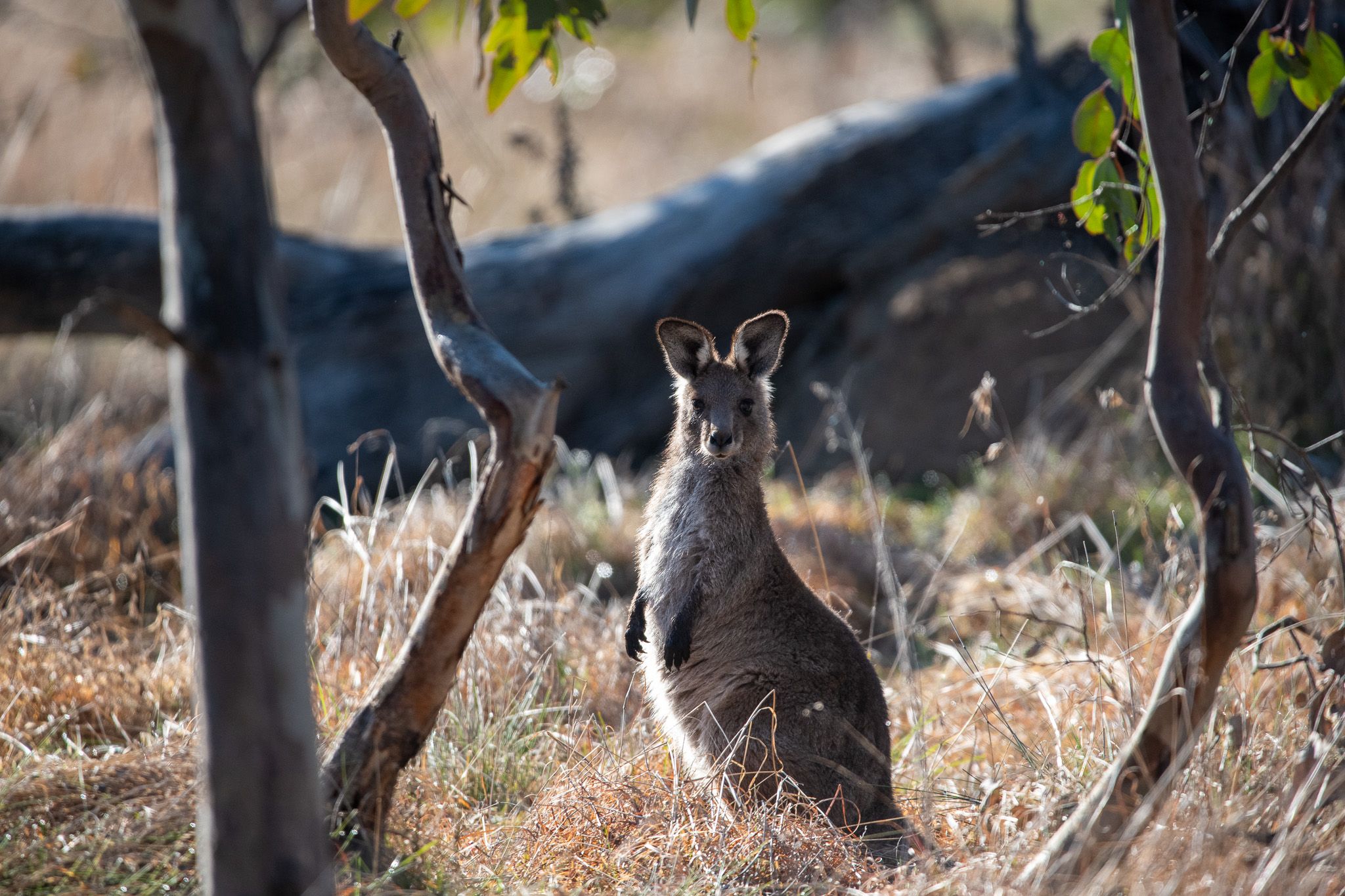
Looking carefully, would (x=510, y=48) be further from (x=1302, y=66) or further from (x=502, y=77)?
(x=1302, y=66)

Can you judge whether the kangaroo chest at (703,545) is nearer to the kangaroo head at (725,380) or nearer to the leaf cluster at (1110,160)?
the kangaroo head at (725,380)

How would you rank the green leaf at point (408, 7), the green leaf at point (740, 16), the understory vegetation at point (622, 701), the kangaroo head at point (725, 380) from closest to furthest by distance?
the green leaf at point (408, 7) → the understory vegetation at point (622, 701) → the green leaf at point (740, 16) → the kangaroo head at point (725, 380)

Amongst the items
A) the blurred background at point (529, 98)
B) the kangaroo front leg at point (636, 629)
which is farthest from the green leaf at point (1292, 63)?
the blurred background at point (529, 98)

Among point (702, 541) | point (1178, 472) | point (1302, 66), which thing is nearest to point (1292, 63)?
point (1302, 66)

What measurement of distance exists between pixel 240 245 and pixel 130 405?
719 centimetres

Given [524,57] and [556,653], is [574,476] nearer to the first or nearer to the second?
[556,653]

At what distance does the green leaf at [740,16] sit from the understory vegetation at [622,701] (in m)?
1.70

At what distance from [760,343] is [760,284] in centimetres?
425

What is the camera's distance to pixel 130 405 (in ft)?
27.6

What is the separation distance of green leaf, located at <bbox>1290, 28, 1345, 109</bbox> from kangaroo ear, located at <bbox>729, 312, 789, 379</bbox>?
1886 mm

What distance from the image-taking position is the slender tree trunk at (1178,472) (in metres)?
2.46

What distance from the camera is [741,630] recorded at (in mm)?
4102

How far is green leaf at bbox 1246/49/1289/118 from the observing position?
10.5ft

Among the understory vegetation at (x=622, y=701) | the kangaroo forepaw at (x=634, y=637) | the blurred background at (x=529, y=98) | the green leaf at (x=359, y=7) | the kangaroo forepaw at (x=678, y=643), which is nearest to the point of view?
the green leaf at (x=359, y=7)
